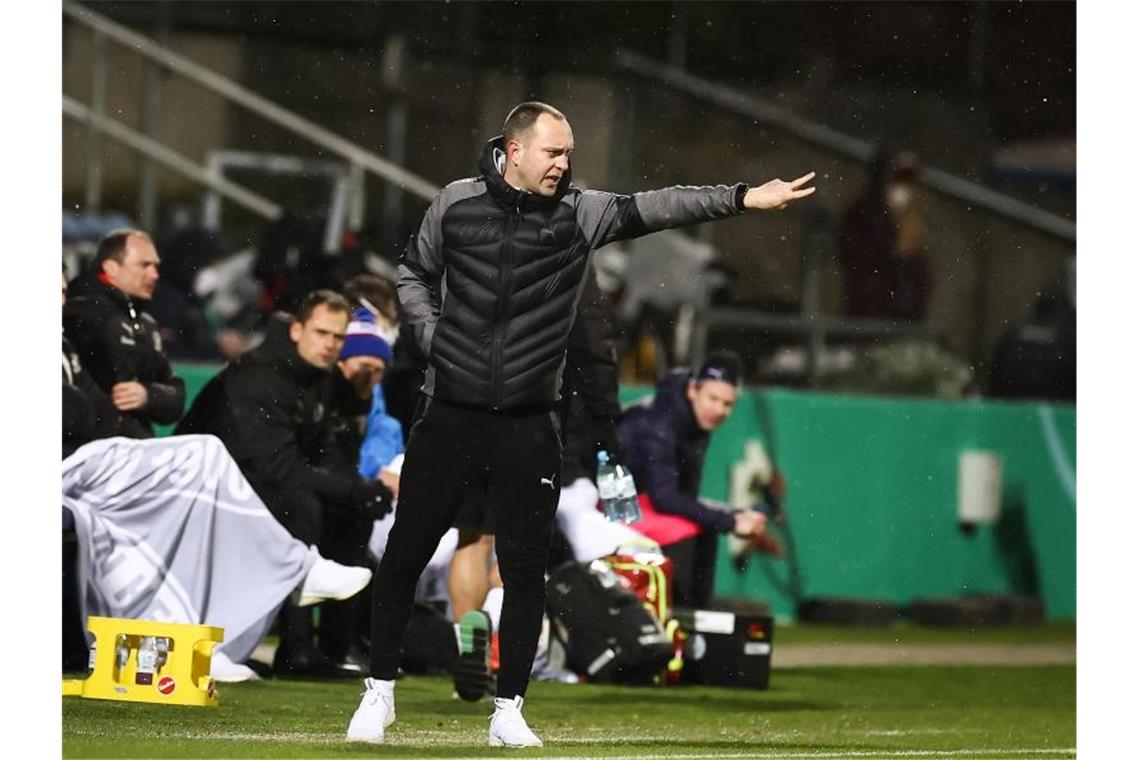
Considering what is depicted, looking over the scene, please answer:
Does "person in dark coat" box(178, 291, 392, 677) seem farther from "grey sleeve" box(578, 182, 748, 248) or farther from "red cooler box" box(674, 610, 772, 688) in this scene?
"grey sleeve" box(578, 182, 748, 248)

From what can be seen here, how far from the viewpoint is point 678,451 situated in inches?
376

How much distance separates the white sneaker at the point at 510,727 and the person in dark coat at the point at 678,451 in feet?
10.5

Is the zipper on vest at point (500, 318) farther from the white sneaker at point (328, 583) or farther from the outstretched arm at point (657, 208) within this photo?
the white sneaker at point (328, 583)

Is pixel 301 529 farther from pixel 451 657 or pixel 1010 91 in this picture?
pixel 1010 91

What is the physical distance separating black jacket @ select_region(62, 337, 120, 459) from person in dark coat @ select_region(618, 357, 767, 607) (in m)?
2.18

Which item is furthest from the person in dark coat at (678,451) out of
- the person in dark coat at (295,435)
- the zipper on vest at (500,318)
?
the zipper on vest at (500,318)

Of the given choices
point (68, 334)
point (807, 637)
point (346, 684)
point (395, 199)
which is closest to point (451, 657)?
point (346, 684)

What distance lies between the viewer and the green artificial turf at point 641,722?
6262mm

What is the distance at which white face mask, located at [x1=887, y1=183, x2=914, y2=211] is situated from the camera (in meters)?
14.1

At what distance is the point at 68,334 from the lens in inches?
321

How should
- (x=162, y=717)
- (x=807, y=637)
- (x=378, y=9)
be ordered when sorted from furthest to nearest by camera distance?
(x=378, y=9)
(x=807, y=637)
(x=162, y=717)

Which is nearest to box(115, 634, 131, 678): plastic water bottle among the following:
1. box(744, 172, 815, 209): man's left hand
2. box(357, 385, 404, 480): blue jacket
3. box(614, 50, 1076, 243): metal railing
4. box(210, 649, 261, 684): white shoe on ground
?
box(210, 649, 261, 684): white shoe on ground

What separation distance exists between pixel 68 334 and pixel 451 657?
1.75m

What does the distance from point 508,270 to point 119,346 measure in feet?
8.10
